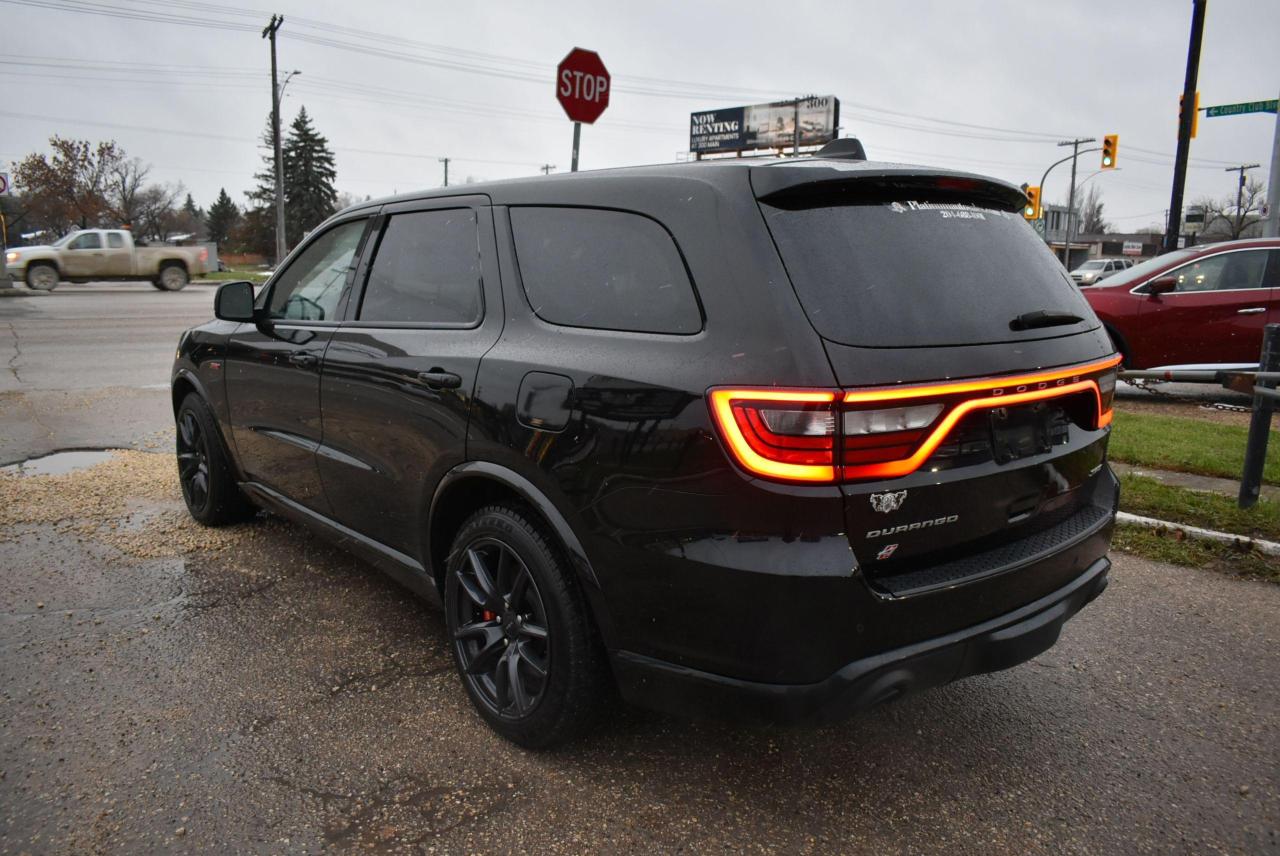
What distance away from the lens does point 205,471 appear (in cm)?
469

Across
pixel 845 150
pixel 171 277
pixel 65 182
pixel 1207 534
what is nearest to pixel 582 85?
pixel 845 150

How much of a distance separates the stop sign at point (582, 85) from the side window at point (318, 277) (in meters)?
4.26

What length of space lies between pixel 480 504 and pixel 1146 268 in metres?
9.37

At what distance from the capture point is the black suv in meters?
2.00

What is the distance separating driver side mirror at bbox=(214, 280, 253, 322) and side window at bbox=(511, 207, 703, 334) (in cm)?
187

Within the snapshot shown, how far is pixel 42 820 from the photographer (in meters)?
2.30

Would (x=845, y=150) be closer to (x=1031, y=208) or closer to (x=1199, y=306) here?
(x=1031, y=208)

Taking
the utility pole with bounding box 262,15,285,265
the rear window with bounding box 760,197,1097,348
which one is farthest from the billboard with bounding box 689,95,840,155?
the rear window with bounding box 760,197,1097,348

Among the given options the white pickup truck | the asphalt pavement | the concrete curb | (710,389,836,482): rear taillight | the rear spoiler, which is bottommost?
the asphalt pavement

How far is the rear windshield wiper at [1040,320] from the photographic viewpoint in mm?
2370

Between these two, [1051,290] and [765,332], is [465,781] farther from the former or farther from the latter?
[1051,290]

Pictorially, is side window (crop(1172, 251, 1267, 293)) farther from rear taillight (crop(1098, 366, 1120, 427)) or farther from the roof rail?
the roof rail

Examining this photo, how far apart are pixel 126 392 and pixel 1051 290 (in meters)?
9.14

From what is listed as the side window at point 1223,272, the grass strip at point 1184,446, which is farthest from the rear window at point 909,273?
the side window at point 1223,272
